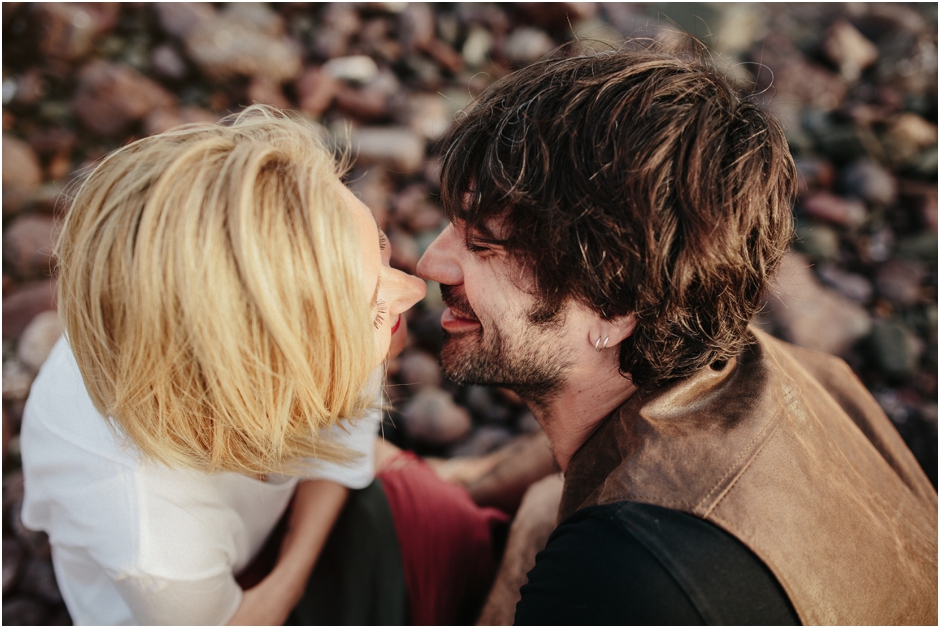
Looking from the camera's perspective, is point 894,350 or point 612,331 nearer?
point 612,331

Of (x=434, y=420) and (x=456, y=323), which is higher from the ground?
(x=456, y=323)

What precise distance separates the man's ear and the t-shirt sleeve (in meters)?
1.08

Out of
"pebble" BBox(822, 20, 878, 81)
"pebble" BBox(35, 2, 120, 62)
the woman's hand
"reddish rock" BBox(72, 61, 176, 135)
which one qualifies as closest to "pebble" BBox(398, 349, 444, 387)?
the woman's hand

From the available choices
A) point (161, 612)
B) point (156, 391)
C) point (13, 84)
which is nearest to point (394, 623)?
point (161, 612)

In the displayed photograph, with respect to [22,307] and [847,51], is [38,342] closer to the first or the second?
[22,307]

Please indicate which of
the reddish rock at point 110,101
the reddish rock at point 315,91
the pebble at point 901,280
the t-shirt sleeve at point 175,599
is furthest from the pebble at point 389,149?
the pebble at point 901,280

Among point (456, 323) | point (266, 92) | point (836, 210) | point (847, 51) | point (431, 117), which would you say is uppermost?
point (847, 51)

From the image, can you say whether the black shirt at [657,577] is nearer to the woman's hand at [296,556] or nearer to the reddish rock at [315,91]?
the woman's hand at [296,556]

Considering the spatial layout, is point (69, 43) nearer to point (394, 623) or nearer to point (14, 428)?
point (14, 428)

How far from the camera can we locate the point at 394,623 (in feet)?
5.50

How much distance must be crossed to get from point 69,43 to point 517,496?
3625 millimetres

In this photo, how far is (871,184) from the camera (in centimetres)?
342

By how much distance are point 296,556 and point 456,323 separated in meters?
0.84

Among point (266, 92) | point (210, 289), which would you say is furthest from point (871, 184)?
point (210, 289)
